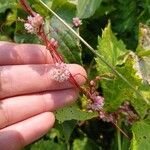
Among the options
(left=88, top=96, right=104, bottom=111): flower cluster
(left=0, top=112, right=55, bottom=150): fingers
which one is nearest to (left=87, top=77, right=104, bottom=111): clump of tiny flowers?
(left=88, top=96, right=104, bottom=111): flower cluster

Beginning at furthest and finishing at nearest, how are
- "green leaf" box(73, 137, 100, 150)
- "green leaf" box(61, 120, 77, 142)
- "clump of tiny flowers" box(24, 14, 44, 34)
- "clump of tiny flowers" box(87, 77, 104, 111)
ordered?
"green leaf" box(73, 137, 100, 150), "green leaf" box(61, 120, 77, 142), "clump of tiny flowers" box(87, 77, 104, 111), "clump of tiny flowers" box(24, 14, 44, 34)

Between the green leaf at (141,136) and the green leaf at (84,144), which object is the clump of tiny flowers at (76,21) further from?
the green leaf at (84,144)

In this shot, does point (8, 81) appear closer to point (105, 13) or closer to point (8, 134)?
point (8, 134)

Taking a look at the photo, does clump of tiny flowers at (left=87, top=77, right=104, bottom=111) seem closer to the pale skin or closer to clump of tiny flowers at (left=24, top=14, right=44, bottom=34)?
the pale skin

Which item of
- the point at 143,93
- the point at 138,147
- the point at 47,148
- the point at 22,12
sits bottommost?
the point at 47,148

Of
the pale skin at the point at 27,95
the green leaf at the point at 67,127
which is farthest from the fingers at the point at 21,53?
the green leaf at the point at 67,127

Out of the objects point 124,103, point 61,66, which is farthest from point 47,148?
point 61,66
